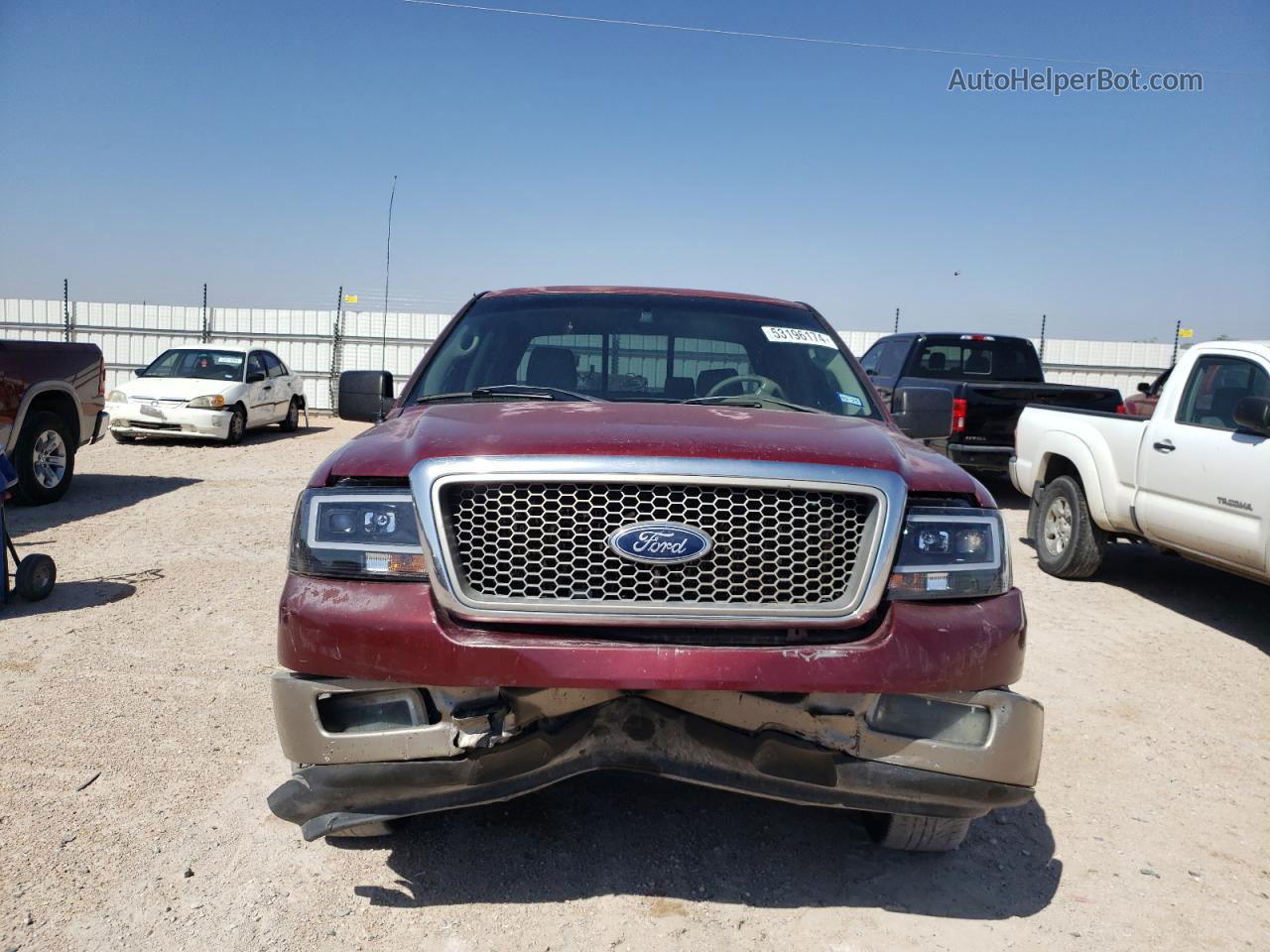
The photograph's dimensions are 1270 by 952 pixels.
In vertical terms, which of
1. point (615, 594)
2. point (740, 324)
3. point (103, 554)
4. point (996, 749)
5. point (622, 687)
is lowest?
point (103, 554)

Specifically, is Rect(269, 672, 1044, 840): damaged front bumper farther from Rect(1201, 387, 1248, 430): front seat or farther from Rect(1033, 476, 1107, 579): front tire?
Rect(1033, 476, 1107, 579): front tire

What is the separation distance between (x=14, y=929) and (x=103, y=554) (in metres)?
5.17

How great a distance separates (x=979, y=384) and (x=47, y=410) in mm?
9329

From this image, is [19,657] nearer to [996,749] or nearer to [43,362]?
[996,749]

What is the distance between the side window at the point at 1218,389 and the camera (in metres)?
5.93

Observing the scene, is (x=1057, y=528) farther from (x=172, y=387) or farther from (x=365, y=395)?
(x=172, y=387)

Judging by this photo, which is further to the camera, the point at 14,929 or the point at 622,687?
the point at 14,929

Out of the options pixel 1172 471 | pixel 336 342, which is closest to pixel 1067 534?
pixel 1172 471

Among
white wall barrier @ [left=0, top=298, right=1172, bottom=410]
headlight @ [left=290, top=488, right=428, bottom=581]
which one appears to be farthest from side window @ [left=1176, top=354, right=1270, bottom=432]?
white wall barrier @ [left=0, top=298, right=1172, bottom=410]

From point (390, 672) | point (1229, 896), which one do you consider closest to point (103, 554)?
point (390, 672)

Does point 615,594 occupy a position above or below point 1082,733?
above

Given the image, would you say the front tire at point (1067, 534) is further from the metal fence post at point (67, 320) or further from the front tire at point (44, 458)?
the metal fence post at point (67, 320)

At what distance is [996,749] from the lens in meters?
2.45

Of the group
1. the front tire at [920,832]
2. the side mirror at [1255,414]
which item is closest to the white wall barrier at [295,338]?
the side mirror at [1255,414]
